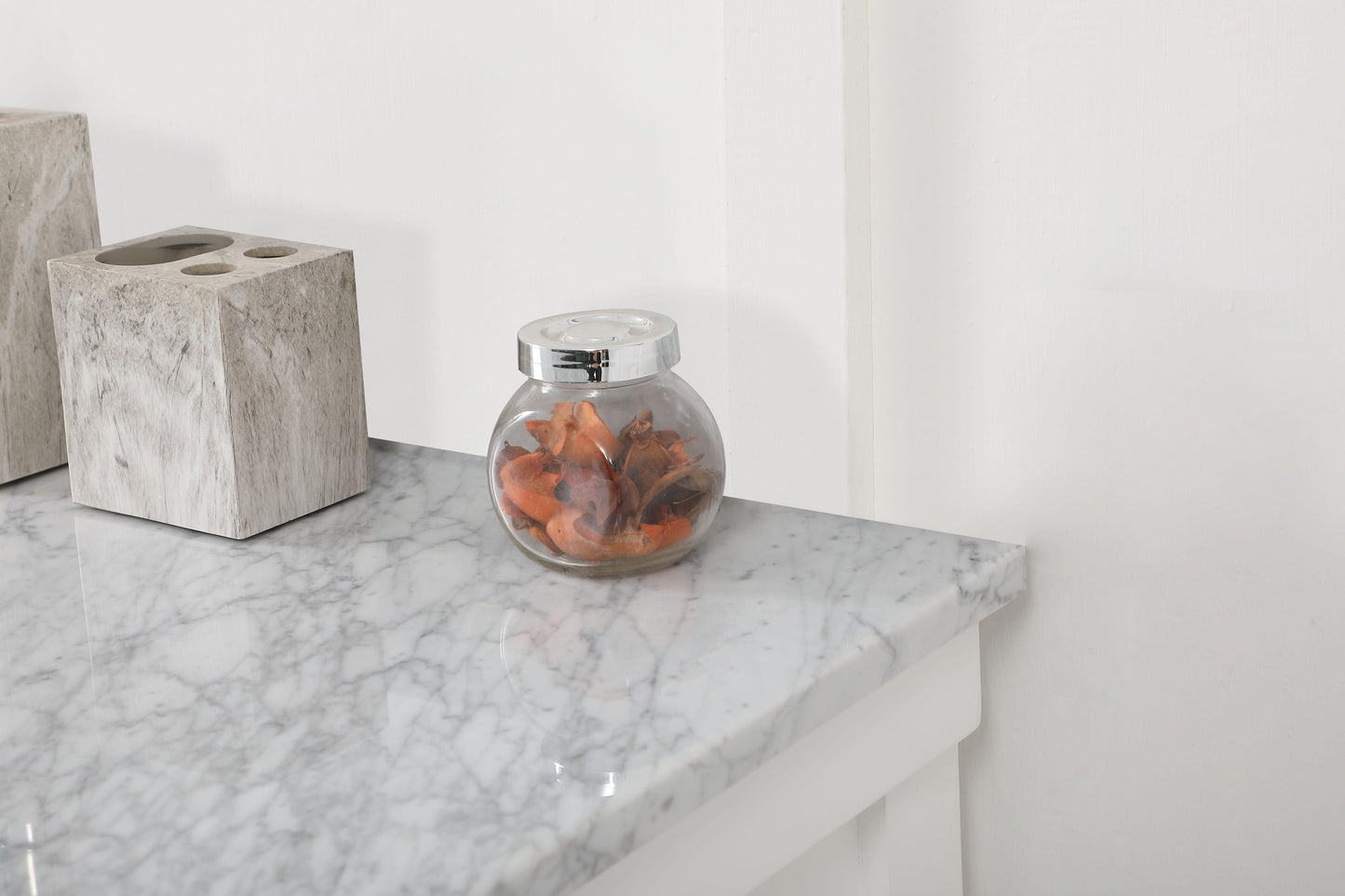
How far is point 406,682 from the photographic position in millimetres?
688

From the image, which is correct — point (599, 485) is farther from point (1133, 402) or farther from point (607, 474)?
point (1133, 402)

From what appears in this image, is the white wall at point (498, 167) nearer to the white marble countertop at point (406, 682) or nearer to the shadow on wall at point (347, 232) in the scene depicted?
the shadow on wall at point (347, 232)

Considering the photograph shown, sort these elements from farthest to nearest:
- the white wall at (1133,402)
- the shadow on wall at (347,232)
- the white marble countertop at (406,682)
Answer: the shadow on wall at (347,232)
the white wall at (1133,402)
the white marble countertop at (406,682)

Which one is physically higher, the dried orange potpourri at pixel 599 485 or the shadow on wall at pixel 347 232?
the shadow on wall at pixel 347 232

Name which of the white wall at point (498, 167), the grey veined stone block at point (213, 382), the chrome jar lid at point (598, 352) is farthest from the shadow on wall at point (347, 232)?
the chrome jar lid at point (598, 352)

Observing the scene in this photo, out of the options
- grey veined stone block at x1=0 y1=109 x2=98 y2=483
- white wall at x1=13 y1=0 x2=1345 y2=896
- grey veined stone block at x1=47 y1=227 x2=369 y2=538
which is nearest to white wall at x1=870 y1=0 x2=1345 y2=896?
white wall at x1=13 y1=0 x2=1345 y2=896

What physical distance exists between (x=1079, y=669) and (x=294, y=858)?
1.72 ft

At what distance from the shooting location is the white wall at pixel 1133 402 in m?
0.74

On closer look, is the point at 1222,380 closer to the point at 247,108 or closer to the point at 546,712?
the point at 546,712

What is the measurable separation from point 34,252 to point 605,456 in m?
0.53

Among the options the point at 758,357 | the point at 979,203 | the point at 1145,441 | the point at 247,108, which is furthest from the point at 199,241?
the point at 1145,441

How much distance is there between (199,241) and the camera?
97cm

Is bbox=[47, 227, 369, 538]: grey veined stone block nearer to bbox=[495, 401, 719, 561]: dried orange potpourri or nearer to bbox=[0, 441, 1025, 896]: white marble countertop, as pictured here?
bbox=[0, 441, 1025, 896]: white marble countertop

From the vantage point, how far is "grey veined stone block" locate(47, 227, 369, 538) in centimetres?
83
